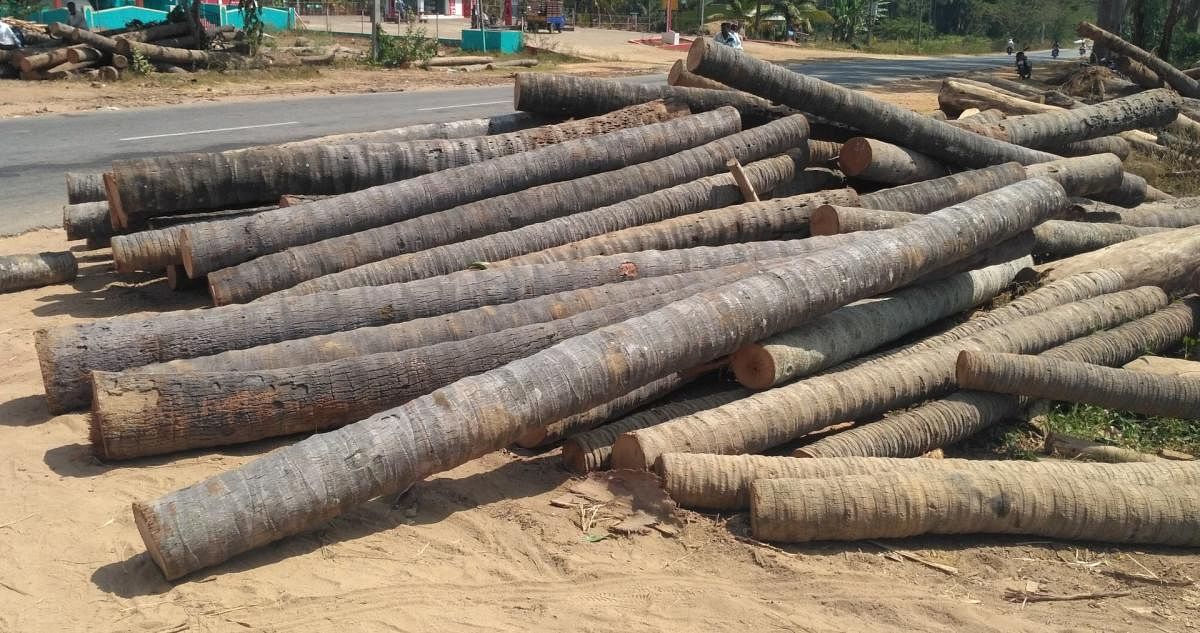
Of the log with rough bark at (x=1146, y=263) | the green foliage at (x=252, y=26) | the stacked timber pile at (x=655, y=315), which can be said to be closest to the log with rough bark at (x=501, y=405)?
the stacked timber pile at (x=655, y=315)

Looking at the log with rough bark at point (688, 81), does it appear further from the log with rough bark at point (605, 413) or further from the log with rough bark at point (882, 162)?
the log with rough bark at point (605, 413)

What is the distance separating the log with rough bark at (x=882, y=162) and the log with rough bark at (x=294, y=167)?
5.50 feet

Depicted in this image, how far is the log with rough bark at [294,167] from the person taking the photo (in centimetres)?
684

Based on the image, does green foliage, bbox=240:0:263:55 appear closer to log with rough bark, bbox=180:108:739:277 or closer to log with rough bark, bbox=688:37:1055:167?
log with rough bark, bbox=180:108:739:277

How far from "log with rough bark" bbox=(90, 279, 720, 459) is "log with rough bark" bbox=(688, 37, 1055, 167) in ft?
12.3

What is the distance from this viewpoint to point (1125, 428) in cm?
584

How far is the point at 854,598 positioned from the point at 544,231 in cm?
365

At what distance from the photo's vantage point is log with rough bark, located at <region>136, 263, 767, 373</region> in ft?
16.7

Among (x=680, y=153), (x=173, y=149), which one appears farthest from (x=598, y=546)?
(x=173, y=149)

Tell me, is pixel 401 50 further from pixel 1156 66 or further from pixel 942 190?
pixel 942 190

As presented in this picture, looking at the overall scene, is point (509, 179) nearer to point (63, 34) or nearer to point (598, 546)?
point (598, 546)

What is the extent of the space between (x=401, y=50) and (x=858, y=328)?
926 inches

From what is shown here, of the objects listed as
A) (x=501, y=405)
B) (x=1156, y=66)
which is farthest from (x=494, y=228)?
(x=1156, y=66)

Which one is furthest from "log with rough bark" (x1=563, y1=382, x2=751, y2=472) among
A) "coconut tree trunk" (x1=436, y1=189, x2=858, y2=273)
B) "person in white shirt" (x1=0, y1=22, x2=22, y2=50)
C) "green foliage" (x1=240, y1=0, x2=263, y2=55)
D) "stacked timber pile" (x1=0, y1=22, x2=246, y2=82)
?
→ "green foliage" (x1=240, y1=0, x2=263, y2=55)
